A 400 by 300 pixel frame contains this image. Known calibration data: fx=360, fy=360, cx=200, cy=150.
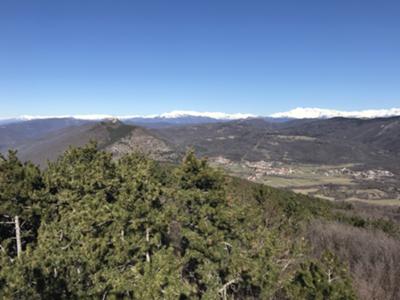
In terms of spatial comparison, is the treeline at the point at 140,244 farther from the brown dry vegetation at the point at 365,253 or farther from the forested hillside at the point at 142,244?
the brown dry vegetation at the point at 365,253

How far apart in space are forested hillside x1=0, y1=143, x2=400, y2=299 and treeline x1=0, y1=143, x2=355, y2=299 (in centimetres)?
5

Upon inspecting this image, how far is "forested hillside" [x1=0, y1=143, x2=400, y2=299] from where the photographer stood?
1204cm

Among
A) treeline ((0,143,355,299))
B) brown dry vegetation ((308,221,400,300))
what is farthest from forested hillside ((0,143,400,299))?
brown dry vegetation ((308,221,400,300))

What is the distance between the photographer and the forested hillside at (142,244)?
39.5 feet

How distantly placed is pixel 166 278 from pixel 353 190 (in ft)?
476

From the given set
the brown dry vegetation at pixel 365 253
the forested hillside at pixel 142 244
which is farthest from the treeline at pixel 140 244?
the brown dry vegetation at pixel 365 253

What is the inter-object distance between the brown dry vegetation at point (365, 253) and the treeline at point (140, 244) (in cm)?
938

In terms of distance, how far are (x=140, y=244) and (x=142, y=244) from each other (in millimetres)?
98

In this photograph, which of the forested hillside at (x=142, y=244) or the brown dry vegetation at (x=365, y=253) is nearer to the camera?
the forested hillside at (x=142, y=244)

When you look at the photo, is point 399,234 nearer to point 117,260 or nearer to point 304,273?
point 304,273

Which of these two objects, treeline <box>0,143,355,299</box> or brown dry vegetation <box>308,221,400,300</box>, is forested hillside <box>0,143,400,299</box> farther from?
brown dry vegetation <box>308,221,400,300</box>

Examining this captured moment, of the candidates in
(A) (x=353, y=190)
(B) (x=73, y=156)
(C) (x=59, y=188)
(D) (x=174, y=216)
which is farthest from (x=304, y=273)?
(A) (x=353, y=190)

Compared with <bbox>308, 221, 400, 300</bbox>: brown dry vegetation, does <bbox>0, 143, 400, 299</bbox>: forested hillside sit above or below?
above

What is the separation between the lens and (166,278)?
41.1ft
